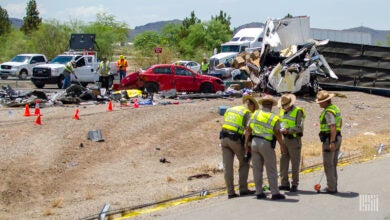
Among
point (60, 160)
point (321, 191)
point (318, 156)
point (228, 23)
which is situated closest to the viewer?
point (321, 191)

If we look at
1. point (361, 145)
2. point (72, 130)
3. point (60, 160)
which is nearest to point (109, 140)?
point (72, 130)

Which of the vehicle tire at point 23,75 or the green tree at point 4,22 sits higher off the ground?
the green tree at point 4,22

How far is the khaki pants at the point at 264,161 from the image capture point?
10.1 m

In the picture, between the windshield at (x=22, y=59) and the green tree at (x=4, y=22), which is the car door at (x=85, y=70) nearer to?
the windshield at (x=22, y=59)

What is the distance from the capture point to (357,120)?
23.7m

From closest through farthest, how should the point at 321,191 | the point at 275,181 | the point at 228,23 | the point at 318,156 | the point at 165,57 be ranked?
1. the point at 275,181
2. the point at 321,191
3. the point at 318,156
4. the point at 165,57
5. the point at 228,23

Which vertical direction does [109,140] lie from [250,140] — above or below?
below

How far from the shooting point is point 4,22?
244ft

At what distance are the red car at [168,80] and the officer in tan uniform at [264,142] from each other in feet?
56.0

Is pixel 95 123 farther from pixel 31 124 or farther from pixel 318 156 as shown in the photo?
pixel 318 156

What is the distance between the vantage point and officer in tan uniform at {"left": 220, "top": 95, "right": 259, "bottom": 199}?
1039 centimetres

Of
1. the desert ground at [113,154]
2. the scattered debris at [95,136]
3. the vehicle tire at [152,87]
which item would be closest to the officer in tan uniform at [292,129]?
the desert ground at [113,154]

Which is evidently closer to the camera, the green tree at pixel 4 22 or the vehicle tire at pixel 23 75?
the vehicle tire at pixel 23 75

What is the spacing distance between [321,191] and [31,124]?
9694 mm
